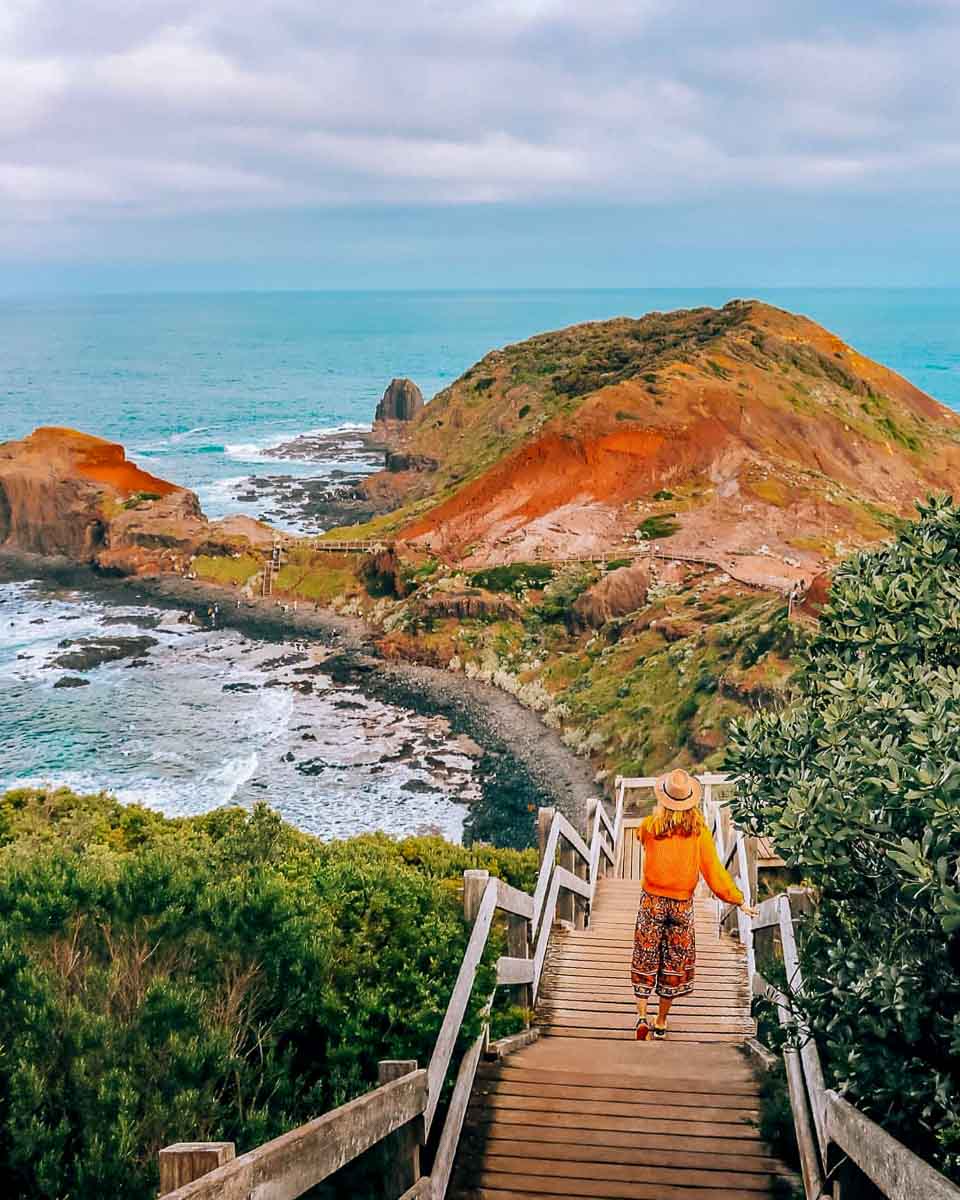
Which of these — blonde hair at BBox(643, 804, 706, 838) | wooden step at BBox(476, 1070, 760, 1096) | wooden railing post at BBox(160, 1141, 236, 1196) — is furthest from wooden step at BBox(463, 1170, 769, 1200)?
wooden railing post at BBox(160, 1141, 236, 1196)

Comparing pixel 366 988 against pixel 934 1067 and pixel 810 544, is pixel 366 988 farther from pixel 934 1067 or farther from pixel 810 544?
pixel 810 544

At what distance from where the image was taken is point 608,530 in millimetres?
61781

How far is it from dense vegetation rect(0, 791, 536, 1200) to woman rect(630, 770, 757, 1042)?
145 centimetres

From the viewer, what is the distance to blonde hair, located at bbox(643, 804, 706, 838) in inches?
324

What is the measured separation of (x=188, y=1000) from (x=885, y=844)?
332cm

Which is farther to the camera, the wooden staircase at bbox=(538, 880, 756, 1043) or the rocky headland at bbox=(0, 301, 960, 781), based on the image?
the rocky headland at bbox=(0, 301, 960, 781)

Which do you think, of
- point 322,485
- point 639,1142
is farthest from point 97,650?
point 639,1142

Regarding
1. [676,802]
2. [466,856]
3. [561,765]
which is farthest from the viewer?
[561,765]

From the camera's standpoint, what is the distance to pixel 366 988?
22.6 ft

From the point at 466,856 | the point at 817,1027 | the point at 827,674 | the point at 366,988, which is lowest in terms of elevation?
the point at 466,856

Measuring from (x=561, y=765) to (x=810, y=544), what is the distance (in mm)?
21969

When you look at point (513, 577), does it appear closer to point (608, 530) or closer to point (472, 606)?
point (472, 606)

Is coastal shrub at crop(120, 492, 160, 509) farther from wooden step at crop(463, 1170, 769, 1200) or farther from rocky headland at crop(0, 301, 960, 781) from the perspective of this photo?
wooden step at crop(463, 1170, 769, 1200)

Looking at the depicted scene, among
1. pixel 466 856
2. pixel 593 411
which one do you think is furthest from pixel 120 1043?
pixel 593 411
